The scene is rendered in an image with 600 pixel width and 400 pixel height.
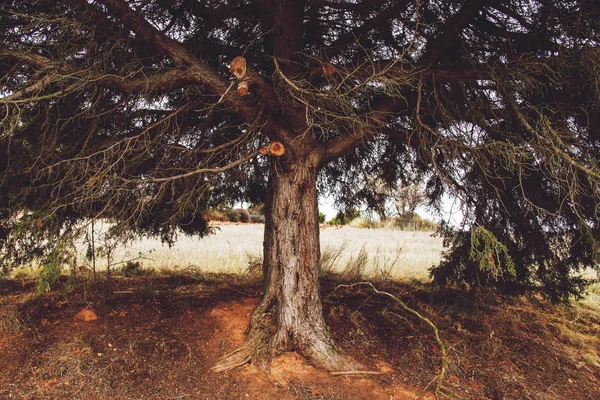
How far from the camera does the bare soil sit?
412cm

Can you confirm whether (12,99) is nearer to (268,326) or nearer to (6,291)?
(268,326)

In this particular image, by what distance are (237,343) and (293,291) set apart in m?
0.86

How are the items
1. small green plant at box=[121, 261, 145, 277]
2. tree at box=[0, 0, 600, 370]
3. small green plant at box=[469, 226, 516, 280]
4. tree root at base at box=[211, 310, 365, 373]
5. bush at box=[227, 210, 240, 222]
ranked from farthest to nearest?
bush at box=[227, 210, 240, 222] → small green plant at box=[121, 261, 145, 277] → tree root at base at box=[211, 310, 365, 373] → tree at box=[0, 0, 600, 370] → small green plant at box=[469, 226, 516, 280]

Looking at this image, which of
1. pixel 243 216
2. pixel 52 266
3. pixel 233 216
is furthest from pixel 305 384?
pixel 243 216

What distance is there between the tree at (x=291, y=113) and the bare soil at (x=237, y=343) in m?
0.41

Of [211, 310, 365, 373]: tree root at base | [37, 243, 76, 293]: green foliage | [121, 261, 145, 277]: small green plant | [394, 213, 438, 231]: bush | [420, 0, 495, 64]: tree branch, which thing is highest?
[420, 0, 495, 64]: tree branch

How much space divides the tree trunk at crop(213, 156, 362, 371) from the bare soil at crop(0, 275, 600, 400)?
162mm

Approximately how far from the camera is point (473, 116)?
4.38m

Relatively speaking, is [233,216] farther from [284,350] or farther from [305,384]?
[305,384]

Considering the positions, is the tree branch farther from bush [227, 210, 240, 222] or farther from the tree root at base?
bush [227, 210, 240, 222]

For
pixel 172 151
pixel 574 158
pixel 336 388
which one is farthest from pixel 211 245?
pixel 574 158

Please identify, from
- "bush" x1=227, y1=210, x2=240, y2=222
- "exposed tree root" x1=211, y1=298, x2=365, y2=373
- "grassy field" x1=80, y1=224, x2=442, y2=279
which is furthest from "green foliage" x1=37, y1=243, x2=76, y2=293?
"bush" x1=227, y1=210, x2=240, y2=222

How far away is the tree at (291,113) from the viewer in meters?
3.98

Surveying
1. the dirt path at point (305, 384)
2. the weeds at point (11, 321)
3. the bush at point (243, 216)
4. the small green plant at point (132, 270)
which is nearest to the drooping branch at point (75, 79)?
the weeds at point (11, 321)
